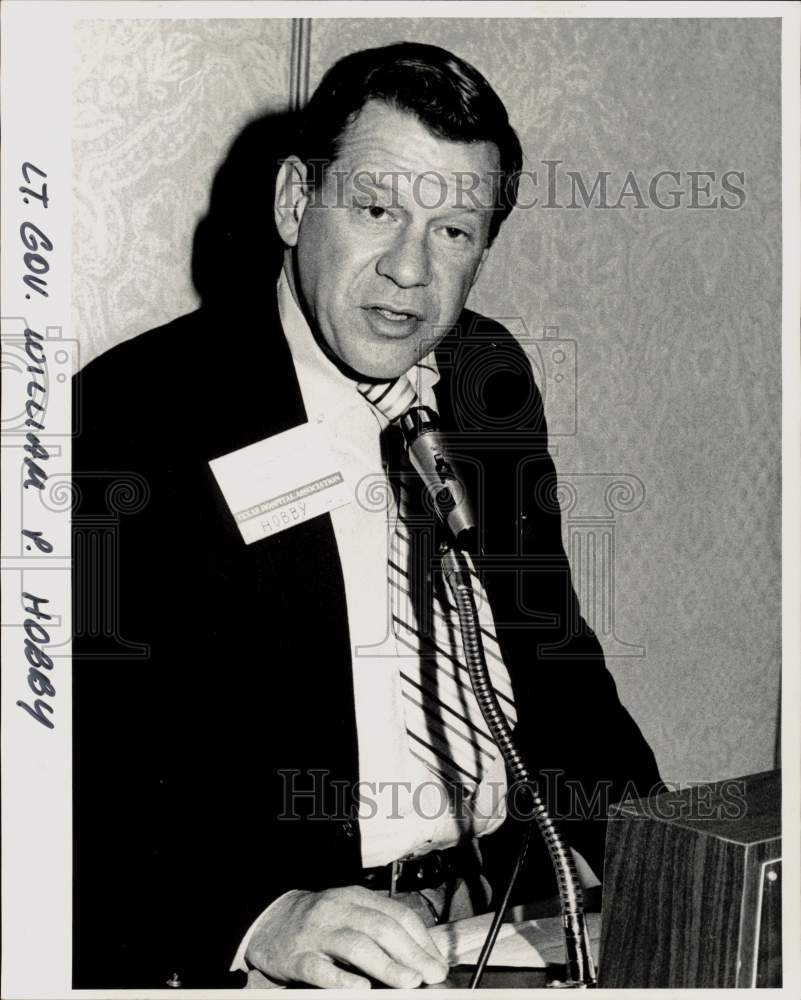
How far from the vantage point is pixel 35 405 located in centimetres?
134

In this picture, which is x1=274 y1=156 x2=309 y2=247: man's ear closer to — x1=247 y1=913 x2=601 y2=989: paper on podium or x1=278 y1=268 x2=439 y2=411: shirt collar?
x1=278 y1=268 x2=439 y2=411: shirt collar

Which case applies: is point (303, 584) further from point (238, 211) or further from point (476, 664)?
point (238, 211)

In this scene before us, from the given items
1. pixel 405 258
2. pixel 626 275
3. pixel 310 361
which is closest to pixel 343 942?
pixel 310 361

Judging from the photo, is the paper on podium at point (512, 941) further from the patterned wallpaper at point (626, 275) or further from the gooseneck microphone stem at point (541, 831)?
the patterned wallpaper at point (626, 275)

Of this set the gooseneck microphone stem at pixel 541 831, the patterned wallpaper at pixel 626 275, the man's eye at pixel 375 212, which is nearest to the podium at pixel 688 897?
the gooseneck microphone stem at pixel 541 831

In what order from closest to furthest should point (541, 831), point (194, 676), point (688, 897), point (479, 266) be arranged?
point (688, 897), point (541, 831), point (194, 676), point (479, 266)

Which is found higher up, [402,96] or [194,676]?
[402,96]

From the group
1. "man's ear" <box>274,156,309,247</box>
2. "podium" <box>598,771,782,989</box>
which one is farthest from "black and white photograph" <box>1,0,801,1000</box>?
"podium" <box>598,771,782,989</box>

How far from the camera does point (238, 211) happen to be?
133 cm

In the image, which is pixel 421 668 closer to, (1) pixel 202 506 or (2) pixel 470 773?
(2) pixel 470 773

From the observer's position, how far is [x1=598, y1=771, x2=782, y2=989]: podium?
3.34 feet

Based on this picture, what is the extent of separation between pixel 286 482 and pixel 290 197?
1.08ft

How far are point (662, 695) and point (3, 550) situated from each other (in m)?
0.86

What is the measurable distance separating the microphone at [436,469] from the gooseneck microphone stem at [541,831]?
0.04 metres
